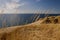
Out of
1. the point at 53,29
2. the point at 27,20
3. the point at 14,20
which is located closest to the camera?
the point at 53,29

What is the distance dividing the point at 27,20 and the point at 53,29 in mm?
1037

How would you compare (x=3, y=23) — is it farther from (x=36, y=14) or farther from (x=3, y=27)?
(x=36, y=14)

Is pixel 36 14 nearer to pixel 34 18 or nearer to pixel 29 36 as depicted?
pixel 34 18

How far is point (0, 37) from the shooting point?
3.23m

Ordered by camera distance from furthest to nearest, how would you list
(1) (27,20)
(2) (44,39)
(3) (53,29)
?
(1) (27,20) → (3) (53,29) → (2) (44,39)

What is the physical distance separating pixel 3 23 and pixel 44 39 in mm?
1122

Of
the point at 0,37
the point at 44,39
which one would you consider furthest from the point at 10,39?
the point at 44,39

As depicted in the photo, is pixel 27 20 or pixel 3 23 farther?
pixel 27 20

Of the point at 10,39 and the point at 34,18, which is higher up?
the point at 34,18

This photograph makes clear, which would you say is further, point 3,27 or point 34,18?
point 34,18

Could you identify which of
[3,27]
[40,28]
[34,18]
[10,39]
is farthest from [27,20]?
[10,39]

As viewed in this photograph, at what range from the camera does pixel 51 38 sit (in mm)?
3242

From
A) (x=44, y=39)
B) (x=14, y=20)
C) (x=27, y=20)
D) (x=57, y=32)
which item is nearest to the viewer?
(x=44, y=39)

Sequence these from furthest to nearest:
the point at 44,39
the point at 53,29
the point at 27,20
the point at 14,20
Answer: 1. the point at 27,20
2. the point at 14,20
3. the point at 53,29
4. the point at 44,39
